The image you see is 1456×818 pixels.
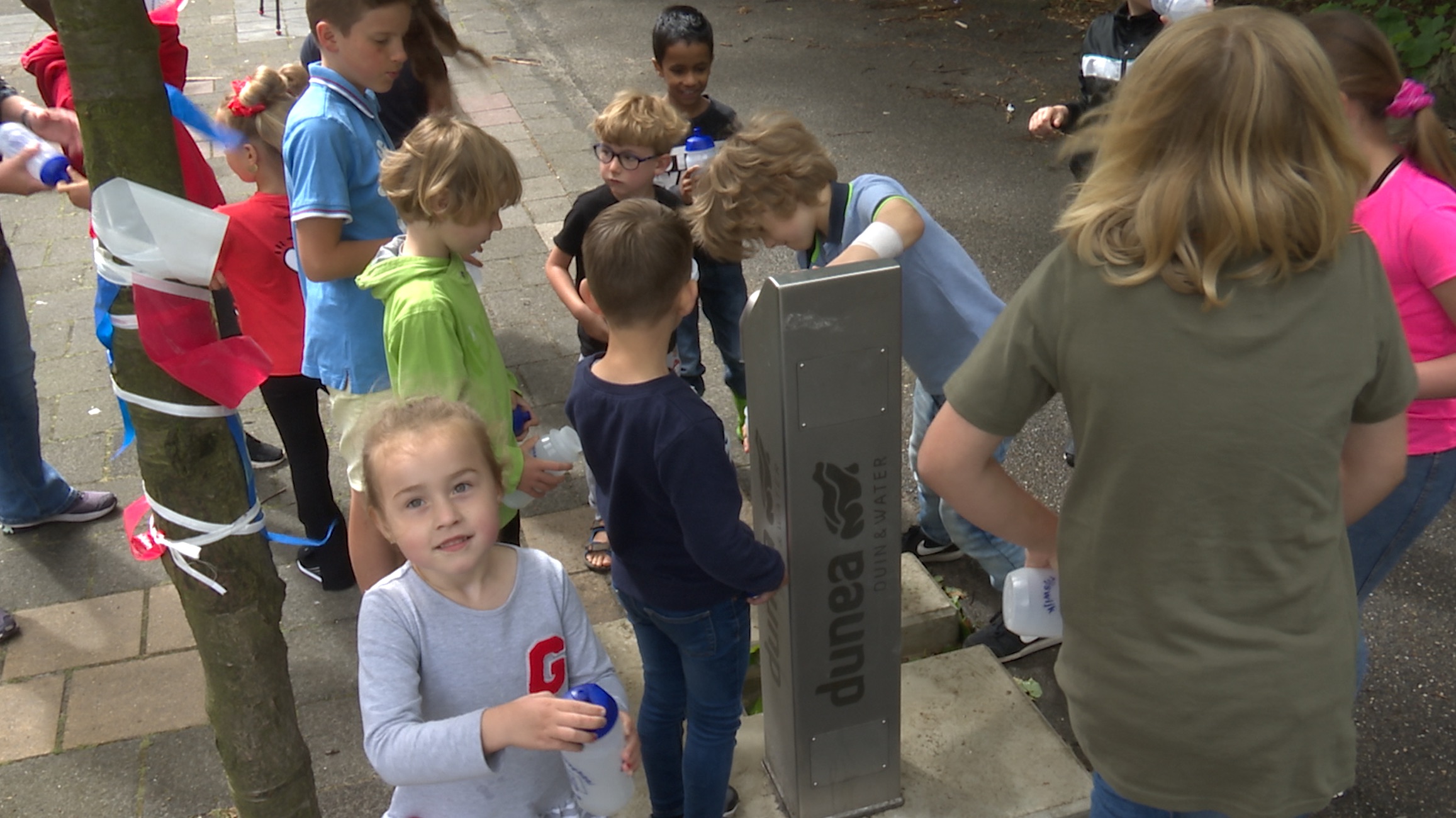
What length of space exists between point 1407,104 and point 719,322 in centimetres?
237

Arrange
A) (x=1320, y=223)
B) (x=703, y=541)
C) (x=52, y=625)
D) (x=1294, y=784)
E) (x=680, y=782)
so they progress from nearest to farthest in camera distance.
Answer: (x=1320, y=223), (x=1294, y=784), (x=703, y=541), (x=680, y=782), (x=52, y=625)

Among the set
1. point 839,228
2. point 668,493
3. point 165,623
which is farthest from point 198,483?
point 165,623

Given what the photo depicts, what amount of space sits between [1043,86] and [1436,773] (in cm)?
658

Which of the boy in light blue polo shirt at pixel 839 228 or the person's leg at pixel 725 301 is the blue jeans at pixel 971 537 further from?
the person's leg at pixel 725 301

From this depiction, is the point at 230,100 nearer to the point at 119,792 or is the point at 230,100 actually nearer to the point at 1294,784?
the point at 119,792

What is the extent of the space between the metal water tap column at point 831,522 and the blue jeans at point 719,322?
5.38 ft

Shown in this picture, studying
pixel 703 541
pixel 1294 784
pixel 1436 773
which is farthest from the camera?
pixel 1436 773

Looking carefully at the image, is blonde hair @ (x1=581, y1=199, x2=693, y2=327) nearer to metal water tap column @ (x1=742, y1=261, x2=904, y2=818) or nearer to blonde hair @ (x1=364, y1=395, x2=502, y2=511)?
metal water tap column @ (x1=742, y1=261, x2=904, y2=818)

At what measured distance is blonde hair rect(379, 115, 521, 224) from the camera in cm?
276

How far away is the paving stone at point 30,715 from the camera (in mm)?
3299

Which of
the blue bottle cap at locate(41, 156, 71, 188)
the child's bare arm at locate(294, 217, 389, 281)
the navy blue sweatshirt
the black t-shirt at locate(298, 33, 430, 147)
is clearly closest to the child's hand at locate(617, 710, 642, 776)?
the navy blue sweatshirt

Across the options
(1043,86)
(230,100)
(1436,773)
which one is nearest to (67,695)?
(230,100)

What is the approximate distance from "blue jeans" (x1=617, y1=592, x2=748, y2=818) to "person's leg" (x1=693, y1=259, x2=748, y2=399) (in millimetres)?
1576

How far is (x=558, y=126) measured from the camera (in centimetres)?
821
